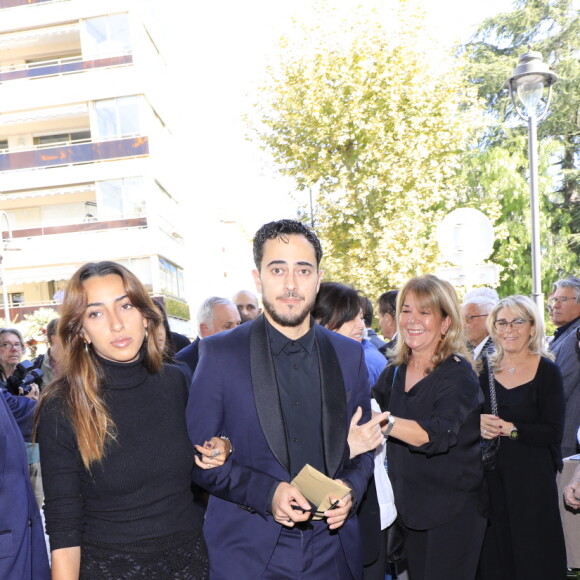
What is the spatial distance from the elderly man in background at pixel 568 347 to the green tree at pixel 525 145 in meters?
16.2

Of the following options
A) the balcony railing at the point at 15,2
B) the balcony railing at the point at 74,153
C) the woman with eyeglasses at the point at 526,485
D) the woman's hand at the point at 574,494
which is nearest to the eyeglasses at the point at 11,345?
the woman with eyeglasses at the point at 526,485

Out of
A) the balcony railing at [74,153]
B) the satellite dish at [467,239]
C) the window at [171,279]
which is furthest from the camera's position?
the window at [171,279]

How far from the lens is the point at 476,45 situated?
2727 cm

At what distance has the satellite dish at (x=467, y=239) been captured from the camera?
8.77 m

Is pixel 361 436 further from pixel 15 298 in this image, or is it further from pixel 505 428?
pixel 15 298

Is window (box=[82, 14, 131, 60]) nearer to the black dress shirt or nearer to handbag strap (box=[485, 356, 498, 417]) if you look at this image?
handbag strap (box=[485, 356, 498, 417])

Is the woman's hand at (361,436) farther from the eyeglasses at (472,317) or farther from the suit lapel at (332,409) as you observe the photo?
the eyeglasses at (472,317)

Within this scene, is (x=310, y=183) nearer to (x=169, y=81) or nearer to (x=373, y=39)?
(x=373, y=39)

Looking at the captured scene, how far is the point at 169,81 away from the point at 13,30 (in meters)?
8.63

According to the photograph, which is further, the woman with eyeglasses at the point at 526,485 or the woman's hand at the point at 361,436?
the woman with eyeglasses at the point at 526,485

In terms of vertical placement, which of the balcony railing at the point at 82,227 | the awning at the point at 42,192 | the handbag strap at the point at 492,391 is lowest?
the handbag strap at the point at 492,391

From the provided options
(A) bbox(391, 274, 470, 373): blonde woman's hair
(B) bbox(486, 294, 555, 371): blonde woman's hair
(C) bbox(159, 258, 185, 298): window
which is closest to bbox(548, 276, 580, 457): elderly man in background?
(B) bbox(486, 294, 555, 371): blonde woman's hair

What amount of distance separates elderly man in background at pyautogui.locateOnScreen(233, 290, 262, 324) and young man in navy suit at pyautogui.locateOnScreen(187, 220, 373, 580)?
609 centimetres

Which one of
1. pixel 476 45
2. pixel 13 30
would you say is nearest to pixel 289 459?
pixel 476 45
